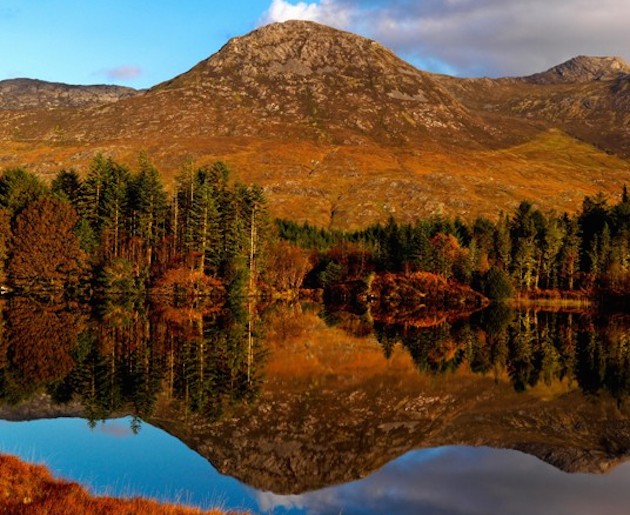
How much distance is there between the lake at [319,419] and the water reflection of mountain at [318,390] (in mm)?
127

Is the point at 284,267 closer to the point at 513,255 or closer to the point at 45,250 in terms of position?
the point at 45,250

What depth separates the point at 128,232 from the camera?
102 m

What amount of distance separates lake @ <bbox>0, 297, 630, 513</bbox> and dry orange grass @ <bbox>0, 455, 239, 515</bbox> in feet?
6.24

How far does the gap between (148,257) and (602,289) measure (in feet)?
268

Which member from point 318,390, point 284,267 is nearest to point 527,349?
point 318,390

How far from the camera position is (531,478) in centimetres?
2158

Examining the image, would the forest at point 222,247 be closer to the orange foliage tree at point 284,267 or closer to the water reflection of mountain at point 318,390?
the orange foliage tree at point 284,267

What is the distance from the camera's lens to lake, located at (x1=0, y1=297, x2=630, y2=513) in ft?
65.0

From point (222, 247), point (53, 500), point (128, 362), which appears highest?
point (222, 247)

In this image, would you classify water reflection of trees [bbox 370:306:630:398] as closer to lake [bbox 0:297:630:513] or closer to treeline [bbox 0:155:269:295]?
lake [bbox 0:297:630:513]

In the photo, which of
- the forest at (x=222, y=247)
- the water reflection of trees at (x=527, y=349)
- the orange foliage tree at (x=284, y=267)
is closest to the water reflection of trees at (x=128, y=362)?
the water reflection of trees at (x=527, y=349)

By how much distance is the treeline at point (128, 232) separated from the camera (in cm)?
9200

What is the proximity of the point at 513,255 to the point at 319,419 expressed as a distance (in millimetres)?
103125

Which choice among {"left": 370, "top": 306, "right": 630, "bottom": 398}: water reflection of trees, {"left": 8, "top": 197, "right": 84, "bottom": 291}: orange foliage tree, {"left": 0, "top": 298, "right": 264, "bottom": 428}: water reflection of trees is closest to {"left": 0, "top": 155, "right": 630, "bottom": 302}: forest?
{"left": 8, "top": 197, "right": 84, "bottom": 291}: orange foliage tree
